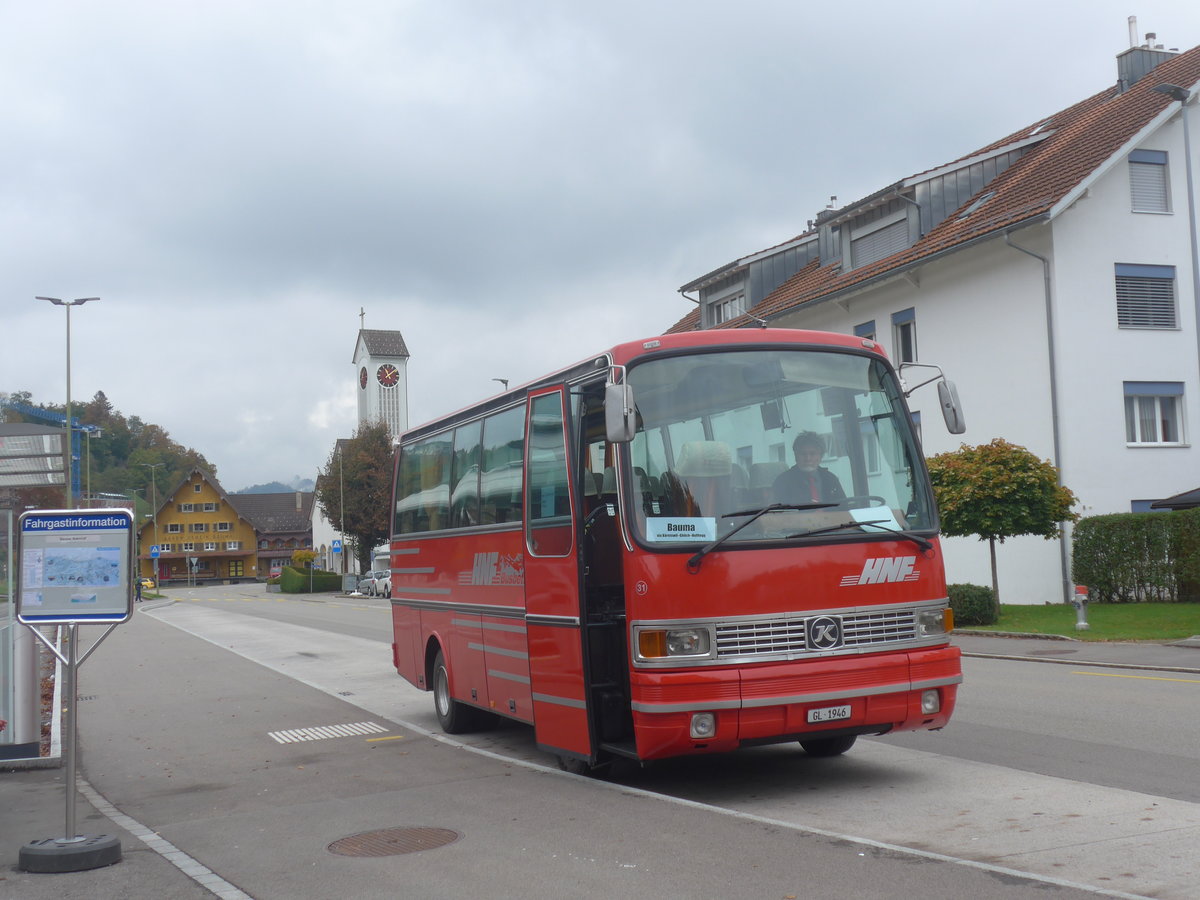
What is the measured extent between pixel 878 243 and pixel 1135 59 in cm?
844

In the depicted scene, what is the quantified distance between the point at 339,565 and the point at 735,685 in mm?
109155

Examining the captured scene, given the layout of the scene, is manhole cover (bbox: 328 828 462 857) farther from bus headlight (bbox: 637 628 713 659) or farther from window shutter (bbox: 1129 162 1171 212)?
window shutter (bbox: 1129 162 1171 212)

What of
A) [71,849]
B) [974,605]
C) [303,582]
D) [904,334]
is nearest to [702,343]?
[71,849]

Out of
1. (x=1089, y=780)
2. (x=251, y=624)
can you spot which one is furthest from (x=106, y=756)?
(x=251, y=624)

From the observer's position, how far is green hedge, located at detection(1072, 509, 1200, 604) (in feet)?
79.9

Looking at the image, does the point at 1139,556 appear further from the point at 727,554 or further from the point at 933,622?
the point at 727,554

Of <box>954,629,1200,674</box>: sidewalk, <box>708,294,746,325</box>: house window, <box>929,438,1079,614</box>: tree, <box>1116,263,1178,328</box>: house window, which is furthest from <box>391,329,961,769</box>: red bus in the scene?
<box>708,294,746,325</box>: house window

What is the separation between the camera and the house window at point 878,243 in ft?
114

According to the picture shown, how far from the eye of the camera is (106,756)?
40.6 feet

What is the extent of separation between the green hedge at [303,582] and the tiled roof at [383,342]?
38125 millimetres

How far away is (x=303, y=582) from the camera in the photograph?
277ft

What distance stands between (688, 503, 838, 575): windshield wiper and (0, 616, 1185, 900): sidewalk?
1603 millimetres

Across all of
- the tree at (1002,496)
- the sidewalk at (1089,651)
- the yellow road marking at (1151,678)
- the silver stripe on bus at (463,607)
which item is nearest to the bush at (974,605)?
the tree at (1002,496)

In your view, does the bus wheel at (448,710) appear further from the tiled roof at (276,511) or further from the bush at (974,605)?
the tiled roof at (276,511)
